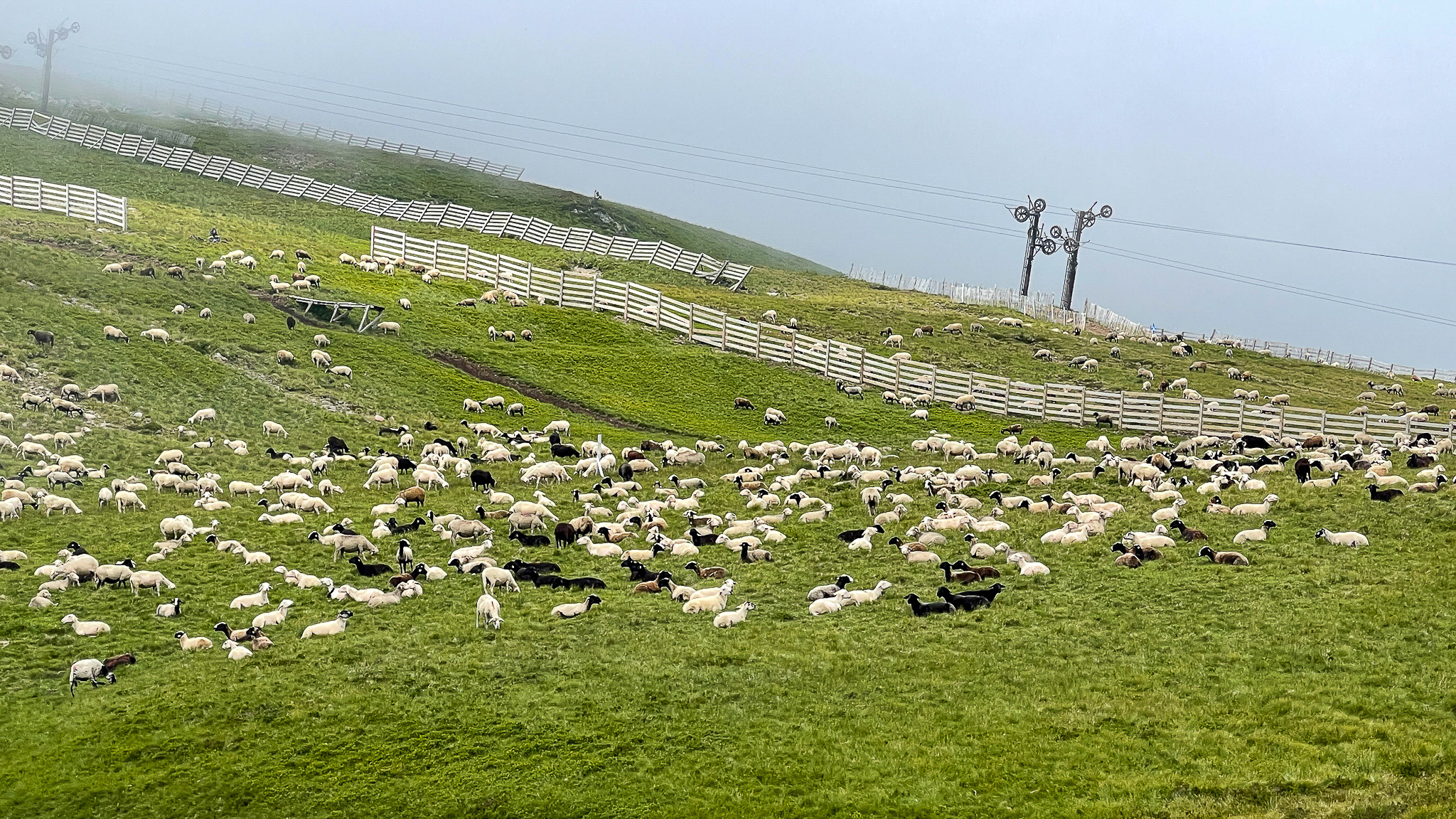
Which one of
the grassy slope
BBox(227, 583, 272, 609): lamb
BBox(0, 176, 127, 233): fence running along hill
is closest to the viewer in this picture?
BBox(227, 583, 272, 609): lamb

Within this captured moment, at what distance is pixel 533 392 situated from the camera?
45500mm

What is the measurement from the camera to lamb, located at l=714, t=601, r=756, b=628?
65.3 ft

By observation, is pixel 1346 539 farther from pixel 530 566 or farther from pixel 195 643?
pixel 195 643

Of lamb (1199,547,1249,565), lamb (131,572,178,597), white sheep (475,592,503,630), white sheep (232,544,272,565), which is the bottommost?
lamb (131,572,178,597)

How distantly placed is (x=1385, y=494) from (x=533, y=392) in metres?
30.0

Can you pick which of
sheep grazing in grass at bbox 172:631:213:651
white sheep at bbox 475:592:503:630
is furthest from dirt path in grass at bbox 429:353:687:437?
sheep grazing in grass at bbox 172:631:213:651

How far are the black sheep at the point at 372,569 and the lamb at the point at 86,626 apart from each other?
463 centimetres

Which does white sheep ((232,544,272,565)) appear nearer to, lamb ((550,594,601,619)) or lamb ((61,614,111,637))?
lamb ((61,614,111,637))

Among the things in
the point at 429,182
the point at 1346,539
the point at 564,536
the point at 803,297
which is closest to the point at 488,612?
the point at 564,536

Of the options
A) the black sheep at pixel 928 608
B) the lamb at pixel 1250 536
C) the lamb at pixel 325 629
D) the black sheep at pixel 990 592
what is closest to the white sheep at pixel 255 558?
the lamb at pixel 325 629

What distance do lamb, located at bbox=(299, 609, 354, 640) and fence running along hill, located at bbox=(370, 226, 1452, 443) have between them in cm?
3287

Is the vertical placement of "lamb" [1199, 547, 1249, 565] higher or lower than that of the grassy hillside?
lower

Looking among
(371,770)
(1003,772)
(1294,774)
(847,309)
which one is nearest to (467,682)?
(371,770)

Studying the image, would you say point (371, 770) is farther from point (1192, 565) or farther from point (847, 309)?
point (847, 309)
